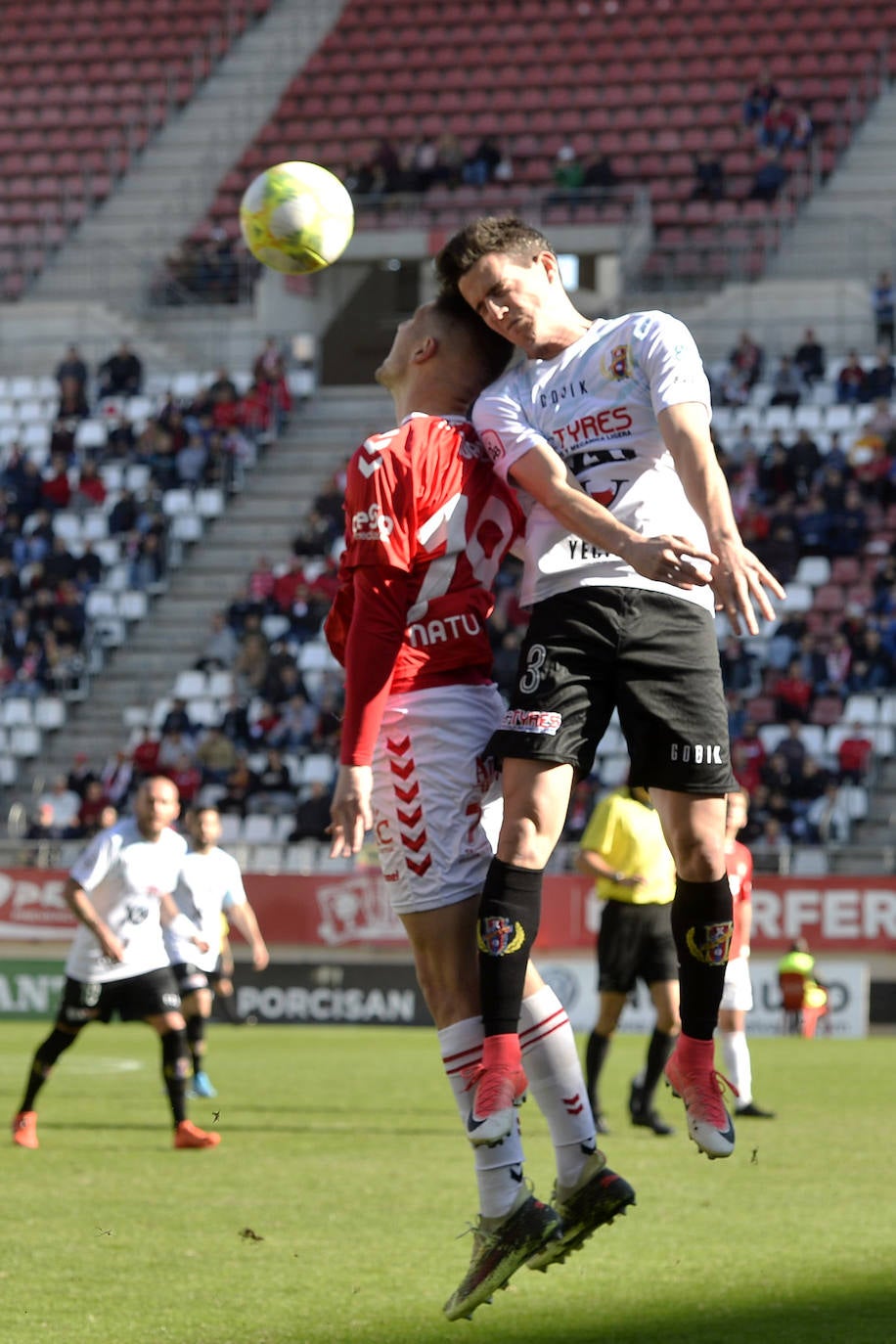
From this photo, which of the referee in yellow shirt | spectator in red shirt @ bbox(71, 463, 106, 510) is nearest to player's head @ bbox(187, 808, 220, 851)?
the referee in yellow shirt

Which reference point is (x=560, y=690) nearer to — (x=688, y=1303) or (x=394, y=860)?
(x=394, y=860)

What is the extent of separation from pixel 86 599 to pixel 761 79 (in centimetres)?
1321

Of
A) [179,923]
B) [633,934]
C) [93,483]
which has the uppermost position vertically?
[93,483]

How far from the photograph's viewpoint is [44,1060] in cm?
1130

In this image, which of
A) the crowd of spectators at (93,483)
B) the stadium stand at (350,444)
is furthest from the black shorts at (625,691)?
the crowd of spectators at (93,483)

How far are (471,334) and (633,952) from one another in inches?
268

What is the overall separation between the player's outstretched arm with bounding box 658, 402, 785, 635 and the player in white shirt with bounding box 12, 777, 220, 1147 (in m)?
7.06

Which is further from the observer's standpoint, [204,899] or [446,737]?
[204,899]

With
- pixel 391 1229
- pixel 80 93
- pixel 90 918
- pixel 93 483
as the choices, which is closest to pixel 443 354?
pixel 391 1229

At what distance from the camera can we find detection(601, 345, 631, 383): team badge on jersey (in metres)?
4.91

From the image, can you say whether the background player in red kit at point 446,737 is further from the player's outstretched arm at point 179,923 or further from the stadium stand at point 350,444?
the stadium stand at point 350,444

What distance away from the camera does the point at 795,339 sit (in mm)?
26828

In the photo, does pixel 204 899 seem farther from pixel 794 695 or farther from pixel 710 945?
pixel 794 695

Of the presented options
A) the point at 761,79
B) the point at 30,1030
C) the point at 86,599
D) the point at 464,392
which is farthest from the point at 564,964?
the point at 761,79
